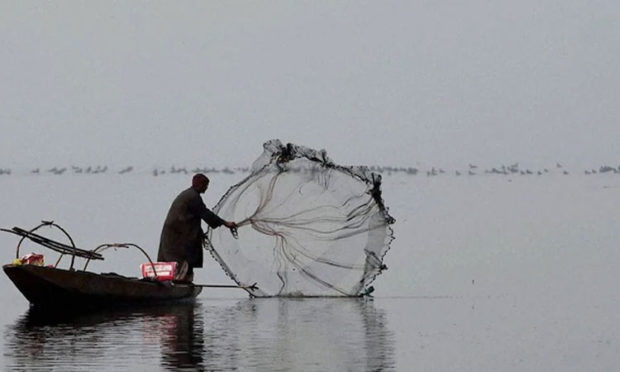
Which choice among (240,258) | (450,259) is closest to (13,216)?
(450,259)

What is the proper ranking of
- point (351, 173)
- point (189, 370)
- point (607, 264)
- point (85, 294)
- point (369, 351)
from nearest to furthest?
point (189, 370) < point (369, 351) < point (85, 294) < point (351, 173) < point (607, 264)

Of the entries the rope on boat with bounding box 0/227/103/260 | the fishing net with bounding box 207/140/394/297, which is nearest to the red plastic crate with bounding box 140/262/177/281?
the rope on boat with bounding box 0/227/103/260

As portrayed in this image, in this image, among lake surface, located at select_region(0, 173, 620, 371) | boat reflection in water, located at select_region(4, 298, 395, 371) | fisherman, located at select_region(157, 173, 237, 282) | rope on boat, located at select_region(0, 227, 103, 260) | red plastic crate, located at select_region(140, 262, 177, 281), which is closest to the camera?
boat reflection in water, located at select_region(4, 298, 395, 371)

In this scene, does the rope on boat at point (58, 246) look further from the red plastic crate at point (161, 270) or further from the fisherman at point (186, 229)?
the fisherman at point (186, 229)

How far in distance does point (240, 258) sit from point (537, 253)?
13440mm

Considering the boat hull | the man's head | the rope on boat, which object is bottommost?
the boat hull

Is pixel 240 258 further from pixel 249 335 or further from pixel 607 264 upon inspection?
pixel 607 264

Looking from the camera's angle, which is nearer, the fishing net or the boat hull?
the boat hull

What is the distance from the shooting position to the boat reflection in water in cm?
1773

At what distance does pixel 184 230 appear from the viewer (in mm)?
25422

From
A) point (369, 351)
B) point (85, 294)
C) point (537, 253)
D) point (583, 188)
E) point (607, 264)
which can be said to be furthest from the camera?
point (583, 188)

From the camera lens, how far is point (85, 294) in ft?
77.2

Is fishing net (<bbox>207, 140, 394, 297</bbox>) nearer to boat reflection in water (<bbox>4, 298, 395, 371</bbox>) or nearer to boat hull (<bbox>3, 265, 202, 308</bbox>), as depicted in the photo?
boat reflection in water (<bbox>4, 298, 395, 371</bbox>)

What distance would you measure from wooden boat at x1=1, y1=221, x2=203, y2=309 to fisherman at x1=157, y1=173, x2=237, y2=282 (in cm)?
98
